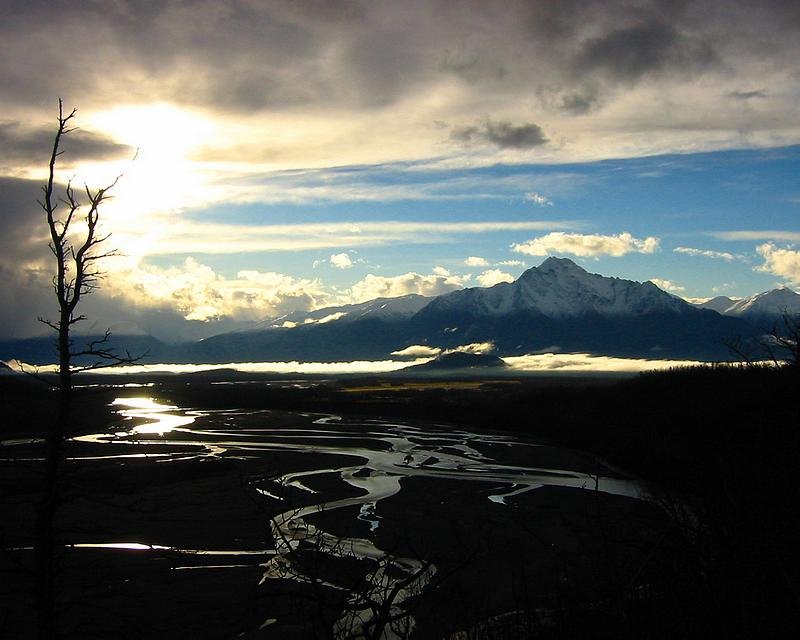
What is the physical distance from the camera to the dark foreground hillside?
9.57 metres

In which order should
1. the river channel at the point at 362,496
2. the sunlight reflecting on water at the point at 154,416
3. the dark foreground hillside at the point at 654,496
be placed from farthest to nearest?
the sunlight reflecting on water at the point at 154,416
the river channel at the point at 362,496
the dark foreground hillside at the point at 654,496

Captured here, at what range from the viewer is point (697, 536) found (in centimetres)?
986

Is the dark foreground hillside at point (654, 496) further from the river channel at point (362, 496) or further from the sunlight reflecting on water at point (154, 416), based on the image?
the sunlight reflecting on water at point (154, 416)

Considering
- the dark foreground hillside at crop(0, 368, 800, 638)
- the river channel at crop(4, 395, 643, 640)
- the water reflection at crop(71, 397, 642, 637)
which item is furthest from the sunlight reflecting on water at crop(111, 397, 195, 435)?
the dark foreground hillside at crop(0, 368, 800, 638)

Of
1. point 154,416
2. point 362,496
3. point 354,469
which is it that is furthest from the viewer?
point 154,416

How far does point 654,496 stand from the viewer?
32.5 ft

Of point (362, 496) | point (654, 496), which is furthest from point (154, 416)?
point (654, 496)

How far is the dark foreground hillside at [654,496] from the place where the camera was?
377 inches

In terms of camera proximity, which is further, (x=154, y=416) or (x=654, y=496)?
(x=154, y=416)

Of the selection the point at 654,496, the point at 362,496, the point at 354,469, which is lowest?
the point at 354,469

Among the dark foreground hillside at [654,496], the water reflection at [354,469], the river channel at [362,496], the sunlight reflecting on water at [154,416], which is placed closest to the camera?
the dark foreground hillside at [654,496]

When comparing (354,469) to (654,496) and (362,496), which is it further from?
(654,496)

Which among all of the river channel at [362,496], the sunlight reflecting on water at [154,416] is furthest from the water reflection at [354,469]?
the sunlight reflecting on water at [154,416]

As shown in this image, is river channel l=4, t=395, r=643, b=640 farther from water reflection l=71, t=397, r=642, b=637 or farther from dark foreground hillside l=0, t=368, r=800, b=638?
dark foreground hillside l=0, t=368, r=800, b=638
